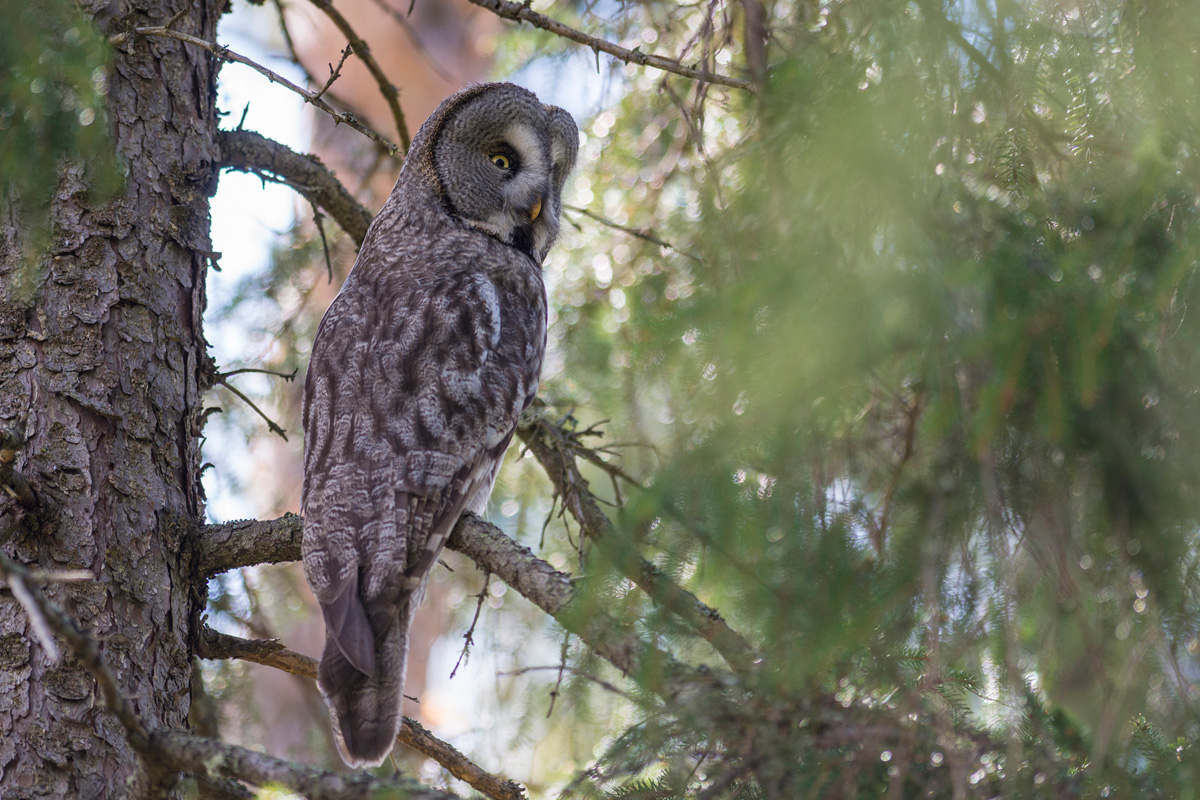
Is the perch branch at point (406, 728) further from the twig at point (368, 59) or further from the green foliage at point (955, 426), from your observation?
the twig at point (368, 59)

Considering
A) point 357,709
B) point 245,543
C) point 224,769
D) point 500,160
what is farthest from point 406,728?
point 500,160

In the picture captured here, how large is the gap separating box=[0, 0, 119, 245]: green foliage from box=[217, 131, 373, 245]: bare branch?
3.55 feet

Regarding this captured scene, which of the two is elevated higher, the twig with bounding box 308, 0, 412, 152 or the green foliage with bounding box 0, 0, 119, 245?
the twig with bounding box 308, 0, 412, 152

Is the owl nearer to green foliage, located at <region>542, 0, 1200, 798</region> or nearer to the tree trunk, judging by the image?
the tree trunk

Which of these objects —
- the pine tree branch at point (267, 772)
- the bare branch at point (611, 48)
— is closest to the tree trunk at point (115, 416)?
the pine tree branch at point (267, 772)

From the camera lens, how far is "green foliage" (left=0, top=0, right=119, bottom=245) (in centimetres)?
159

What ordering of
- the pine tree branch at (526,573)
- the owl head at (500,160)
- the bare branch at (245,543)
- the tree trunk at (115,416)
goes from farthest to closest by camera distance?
the owl head at (500,160), the bare branch at (245,543), the tree trunk at (115,416), the pine tree branch at (526,573)

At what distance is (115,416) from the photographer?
7.54ft

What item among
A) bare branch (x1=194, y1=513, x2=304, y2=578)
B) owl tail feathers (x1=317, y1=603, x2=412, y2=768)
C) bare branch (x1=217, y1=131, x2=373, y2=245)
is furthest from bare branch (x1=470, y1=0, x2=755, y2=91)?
owl tail feathers (x1=317, y1=603, x2=412, y2=768)

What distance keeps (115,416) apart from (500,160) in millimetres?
1819

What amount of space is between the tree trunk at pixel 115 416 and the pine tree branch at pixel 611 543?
41.2 inches

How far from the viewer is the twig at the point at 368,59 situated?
303cm

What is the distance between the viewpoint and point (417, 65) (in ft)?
31.7

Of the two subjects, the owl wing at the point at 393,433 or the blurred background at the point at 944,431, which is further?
the owl wing at the point at 393,433
